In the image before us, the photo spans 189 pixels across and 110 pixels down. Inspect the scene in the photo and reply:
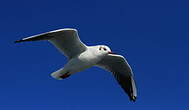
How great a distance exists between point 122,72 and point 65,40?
2.97 metres

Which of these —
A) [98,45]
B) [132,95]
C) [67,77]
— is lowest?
[132,95]

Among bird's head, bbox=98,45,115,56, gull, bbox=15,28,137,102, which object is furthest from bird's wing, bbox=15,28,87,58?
bird's head, bbox=98,45,115,56

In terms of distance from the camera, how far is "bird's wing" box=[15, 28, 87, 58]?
40.5 feet

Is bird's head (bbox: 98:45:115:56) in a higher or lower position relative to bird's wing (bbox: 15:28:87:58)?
lower

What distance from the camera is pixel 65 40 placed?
12.9 metres

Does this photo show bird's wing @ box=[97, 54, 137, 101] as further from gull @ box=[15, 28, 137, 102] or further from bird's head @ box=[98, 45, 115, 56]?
bird's head @ box=[98, 45, 115, 56]

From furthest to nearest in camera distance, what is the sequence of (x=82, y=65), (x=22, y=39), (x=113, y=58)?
(x=113, y=58) → (x=82, y=65) → (x=22, y=39)

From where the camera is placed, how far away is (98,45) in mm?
13086

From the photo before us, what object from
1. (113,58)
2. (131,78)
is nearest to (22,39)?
(113,58)

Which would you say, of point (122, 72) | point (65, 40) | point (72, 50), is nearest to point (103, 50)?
point (72, 50)

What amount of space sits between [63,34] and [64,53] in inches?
38.9

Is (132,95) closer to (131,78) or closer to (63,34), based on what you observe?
(131,78)

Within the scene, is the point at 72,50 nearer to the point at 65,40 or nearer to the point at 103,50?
the point at 65,40

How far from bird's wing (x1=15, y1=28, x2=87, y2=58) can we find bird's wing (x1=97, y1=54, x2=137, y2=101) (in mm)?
1666
